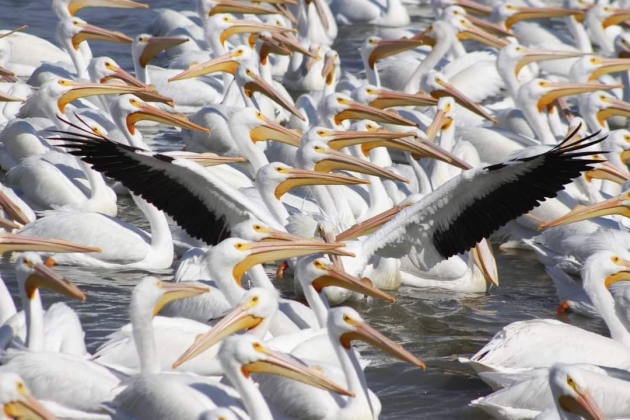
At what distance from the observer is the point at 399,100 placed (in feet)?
28.6

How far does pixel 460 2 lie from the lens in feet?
41.3

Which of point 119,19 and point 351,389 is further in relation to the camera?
point 119,19

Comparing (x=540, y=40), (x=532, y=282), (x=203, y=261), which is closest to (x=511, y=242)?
(x=532, y=282)

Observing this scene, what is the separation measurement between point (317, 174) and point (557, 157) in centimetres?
135

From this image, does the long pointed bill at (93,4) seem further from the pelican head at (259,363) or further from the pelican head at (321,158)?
the pelican head at (259,363)

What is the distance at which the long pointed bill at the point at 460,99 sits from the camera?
9.16 metres

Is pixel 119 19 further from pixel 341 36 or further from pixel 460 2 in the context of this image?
pixel 460 2

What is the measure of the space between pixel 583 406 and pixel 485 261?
261 cm

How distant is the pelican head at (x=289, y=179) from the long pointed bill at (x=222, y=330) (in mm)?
1815

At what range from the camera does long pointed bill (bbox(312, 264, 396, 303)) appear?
18.6 feet

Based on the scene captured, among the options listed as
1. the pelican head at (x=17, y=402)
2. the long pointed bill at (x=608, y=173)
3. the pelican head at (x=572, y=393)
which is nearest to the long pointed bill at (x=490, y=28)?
the long pointed bill at (x=608, y=173)

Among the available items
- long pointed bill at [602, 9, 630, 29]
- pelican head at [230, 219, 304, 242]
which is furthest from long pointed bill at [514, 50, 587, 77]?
pelican head at [230, 219, 304, 242]

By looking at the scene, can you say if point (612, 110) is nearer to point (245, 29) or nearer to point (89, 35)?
point (245, 29)

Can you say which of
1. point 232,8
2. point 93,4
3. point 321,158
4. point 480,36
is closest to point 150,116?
point 321,158
